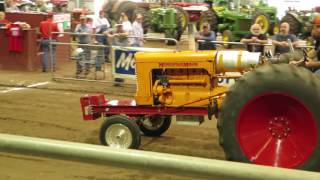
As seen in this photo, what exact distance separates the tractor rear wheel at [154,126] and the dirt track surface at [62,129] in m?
0.11

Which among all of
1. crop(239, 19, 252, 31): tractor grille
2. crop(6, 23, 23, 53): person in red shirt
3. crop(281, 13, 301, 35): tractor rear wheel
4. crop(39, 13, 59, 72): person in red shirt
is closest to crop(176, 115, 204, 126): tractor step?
crop(39, 13, 59, 72): person in red shirt

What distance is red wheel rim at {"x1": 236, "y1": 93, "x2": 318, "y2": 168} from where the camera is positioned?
17.6 feet

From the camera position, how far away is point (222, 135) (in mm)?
5562

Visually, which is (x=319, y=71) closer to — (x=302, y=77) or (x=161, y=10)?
(x=302, y=77)

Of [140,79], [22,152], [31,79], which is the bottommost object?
[31,79]

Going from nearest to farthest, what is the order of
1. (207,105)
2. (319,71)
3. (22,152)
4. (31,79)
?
(22,152) → (319,71) → (207,105) → (31,79)

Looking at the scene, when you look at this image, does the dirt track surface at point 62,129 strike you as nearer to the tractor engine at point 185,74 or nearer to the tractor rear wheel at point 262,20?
the tractor engine at point 185,74

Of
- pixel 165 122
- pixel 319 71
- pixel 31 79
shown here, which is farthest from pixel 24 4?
pixel 319 71

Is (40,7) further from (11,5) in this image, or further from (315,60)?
(315,60)

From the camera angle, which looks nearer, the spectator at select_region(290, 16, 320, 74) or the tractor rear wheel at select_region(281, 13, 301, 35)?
the spectator at select_region(290, 16, 320, 74)

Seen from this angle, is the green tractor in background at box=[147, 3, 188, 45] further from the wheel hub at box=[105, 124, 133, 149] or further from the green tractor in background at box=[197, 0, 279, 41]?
the wheel hub at box=[105, 124, 133, 149]

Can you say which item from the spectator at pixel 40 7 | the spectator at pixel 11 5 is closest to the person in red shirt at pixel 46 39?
the spectator at pixel 11 5

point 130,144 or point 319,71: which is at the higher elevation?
point 319,71

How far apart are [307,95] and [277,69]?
0.38 meters
